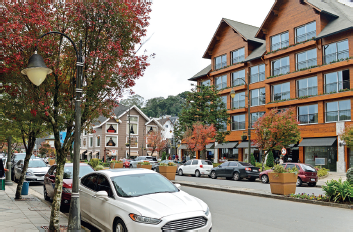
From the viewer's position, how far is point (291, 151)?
35875 mm

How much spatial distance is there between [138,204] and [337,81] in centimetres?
3019

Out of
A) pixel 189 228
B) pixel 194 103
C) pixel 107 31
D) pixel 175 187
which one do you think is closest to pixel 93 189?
pixel 175 187

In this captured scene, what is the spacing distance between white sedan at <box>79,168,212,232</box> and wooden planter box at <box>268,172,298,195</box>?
7742mm

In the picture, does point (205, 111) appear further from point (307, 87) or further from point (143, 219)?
point (143, 219)

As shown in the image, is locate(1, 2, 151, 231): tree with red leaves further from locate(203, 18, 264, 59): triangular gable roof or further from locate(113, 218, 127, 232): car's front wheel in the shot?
locate(203, 18, 264, 59): triangular gable roof

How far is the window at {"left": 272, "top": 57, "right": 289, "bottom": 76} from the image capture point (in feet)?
120

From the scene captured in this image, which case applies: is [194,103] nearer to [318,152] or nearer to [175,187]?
[318,152]

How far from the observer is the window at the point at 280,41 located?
36.9m

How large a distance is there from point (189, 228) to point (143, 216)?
2.91 ft

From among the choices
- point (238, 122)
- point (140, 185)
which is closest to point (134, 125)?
point (238, 122)

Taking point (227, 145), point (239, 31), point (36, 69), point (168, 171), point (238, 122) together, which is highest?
point (239, 31)

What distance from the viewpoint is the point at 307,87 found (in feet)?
113

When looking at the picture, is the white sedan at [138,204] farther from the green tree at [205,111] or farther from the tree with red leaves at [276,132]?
the green tree at [205,111]

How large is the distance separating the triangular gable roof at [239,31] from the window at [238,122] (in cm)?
995
